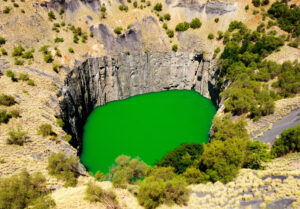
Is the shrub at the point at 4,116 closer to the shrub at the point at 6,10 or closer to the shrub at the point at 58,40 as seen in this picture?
the shrub at the point at 58,40

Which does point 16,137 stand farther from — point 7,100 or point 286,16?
point 286,16

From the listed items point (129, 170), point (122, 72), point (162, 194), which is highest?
point (122, 72)

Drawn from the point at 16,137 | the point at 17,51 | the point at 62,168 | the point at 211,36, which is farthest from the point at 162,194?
A: the point at 211,36

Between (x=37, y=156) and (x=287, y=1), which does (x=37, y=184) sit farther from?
(x=287, y=1)

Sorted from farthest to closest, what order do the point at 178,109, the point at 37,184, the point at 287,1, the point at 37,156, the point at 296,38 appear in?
the point at 287,1 < the point at 178,109 < the point at 296,38 < the point at 37,156 < the point at 37,184

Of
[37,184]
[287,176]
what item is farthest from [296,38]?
[37,184]

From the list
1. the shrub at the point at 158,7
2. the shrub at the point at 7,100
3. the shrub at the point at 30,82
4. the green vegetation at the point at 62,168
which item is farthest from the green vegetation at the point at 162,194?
the shrub at the point at 158,7

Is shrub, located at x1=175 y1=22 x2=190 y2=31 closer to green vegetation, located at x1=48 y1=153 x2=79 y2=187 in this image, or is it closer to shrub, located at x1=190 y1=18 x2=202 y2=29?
shrub, located at x1=190 y1=18 x2=202 y2=29

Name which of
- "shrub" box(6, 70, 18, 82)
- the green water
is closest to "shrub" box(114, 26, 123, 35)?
the green water
